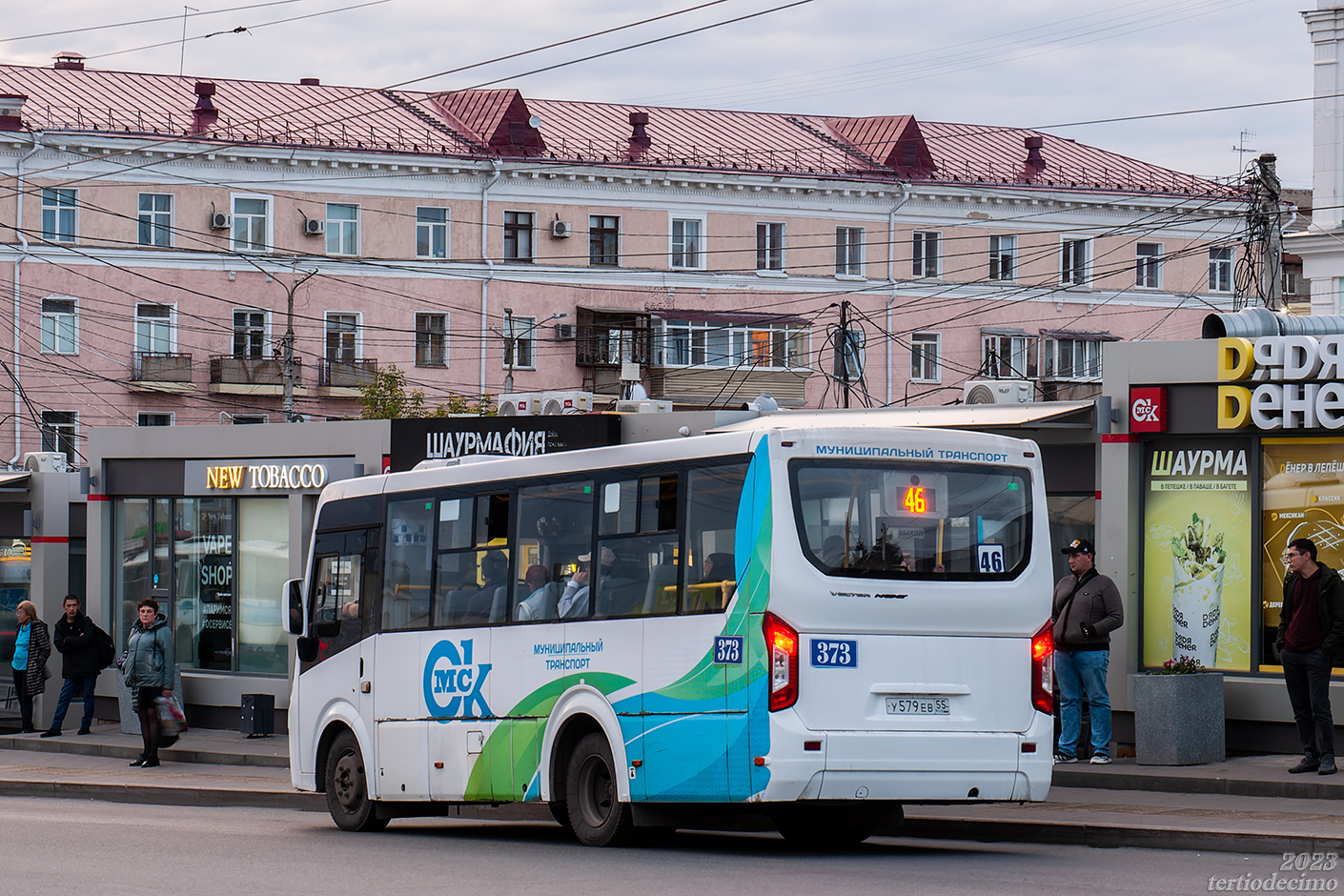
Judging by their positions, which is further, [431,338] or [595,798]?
[431,338]

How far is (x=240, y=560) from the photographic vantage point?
26.6 meters

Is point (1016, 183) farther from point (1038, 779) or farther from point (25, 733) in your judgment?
point (1038, 779)

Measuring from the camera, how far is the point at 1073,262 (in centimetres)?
6894

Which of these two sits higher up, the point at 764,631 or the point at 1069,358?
the point at 1069,358

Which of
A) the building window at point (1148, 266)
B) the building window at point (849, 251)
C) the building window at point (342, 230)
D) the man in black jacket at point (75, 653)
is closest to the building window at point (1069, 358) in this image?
the building window at point (1148, 266)

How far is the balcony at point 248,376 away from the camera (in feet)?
198

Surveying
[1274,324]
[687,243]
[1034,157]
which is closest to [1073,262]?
[1034,157]

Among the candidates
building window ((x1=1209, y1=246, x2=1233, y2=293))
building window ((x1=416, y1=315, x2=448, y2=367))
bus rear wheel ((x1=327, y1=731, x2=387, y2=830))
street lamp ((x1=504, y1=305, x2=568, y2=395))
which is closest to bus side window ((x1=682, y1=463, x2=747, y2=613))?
bus rear wheel ((x1=327, y1=731, x2=387, y2=830))

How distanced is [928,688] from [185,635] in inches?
684

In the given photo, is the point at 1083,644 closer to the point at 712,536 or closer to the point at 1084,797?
the point at 1084,797

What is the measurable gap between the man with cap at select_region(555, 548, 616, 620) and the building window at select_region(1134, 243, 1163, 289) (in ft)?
194

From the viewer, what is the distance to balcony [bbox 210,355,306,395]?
60219 mm

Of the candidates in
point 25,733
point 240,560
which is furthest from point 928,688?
point 25,733

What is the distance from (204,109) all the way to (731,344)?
1877 centimetres
